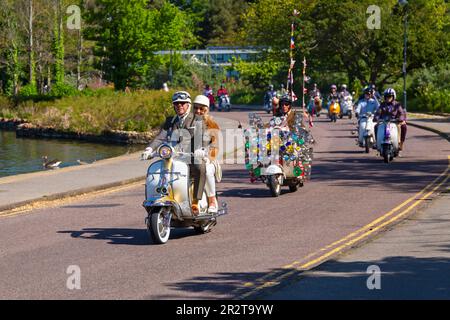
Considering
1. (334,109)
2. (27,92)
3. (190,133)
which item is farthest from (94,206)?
(27,92)

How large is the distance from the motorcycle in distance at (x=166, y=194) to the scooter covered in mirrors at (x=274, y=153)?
17.8ft

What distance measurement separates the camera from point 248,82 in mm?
89688

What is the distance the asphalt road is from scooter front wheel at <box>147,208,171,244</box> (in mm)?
129

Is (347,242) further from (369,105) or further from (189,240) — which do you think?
(369,105)

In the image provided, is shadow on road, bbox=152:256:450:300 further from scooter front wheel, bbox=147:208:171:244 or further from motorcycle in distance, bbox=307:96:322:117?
motorcycle in distance, bbox=307:96:322:117

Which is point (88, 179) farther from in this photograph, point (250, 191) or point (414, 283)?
point (414, 283)

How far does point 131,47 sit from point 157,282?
5951 cm

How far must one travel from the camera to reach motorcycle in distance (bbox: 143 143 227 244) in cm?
1361

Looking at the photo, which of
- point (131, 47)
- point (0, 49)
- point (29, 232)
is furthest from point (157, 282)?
point (0, 49)

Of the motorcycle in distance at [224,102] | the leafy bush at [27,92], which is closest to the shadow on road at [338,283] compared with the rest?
the motorcycle in distance at [224,102]

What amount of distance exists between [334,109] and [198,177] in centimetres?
3744

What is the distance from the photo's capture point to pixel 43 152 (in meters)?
45.1

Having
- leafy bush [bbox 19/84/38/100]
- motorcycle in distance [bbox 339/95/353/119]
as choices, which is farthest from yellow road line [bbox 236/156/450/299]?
leafy bush [bbox 19/84/38/100]

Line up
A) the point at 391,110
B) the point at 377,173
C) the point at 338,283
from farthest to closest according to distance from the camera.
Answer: the point at 391,110
the point at 377,173
the point at 338,283
